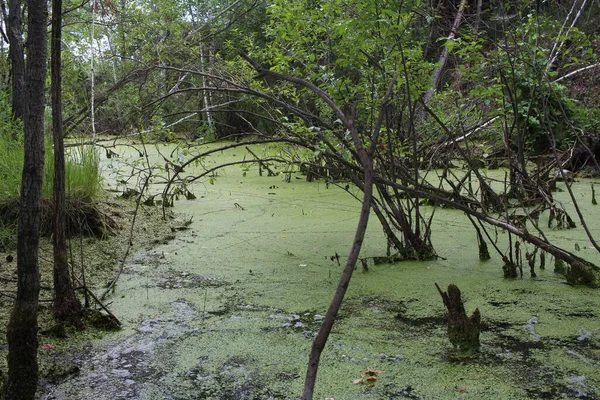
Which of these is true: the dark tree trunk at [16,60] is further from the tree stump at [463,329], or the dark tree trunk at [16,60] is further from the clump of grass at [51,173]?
the tree stump at [463,329]

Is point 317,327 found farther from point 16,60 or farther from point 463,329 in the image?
point 16,60

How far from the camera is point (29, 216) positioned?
1.68 metres

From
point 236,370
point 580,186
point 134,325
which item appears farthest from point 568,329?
point 580,186

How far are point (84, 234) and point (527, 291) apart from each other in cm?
252

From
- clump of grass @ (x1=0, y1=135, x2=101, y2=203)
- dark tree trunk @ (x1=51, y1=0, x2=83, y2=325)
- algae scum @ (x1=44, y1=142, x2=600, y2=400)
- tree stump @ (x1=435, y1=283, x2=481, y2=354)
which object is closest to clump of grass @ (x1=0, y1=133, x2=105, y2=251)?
clump of grass @ (x1=0, y1=135, x2=101, y2=203)

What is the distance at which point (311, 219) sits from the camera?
4.44 meters

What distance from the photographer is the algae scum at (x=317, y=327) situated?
6.19 feet

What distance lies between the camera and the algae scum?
1.89 metres

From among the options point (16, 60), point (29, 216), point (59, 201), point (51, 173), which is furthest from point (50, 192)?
point (29, 216)

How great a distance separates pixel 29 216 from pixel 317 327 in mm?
1192

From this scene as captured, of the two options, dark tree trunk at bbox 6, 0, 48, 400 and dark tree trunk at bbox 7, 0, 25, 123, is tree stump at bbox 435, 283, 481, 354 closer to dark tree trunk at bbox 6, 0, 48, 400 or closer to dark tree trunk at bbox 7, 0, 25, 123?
dark tree trunk at bbox 6, 0, 48, 400

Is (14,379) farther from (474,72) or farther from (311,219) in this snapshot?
(311,219)

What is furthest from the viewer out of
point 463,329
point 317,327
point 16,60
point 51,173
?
point 16,60

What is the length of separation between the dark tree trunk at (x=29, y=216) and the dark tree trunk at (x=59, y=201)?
0.39m
